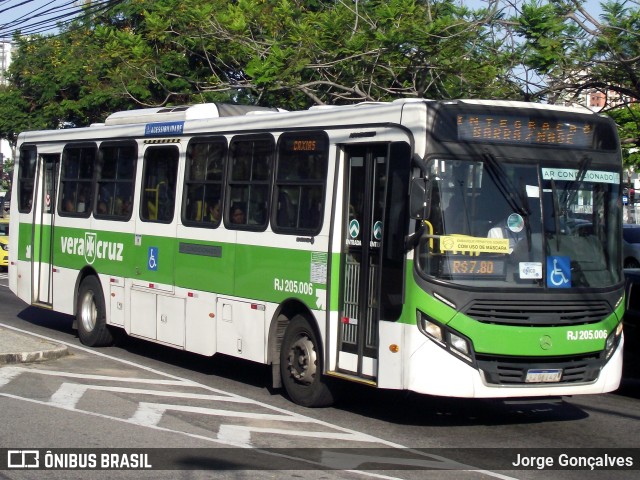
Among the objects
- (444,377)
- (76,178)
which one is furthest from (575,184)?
(76,178)

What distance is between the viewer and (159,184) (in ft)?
44.6

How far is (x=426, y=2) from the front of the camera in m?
16.7

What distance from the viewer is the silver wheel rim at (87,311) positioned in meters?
15.1

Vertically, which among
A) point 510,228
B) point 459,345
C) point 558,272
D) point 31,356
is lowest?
point 31,356

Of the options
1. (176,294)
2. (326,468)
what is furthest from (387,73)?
(326,468)

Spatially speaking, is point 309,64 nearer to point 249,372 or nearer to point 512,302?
point 249,372

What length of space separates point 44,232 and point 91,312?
198 centimetres

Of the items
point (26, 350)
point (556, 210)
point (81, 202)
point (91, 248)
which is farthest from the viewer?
point (81, 202)

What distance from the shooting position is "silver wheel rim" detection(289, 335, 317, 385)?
1073 cm

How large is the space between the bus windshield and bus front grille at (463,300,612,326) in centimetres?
18

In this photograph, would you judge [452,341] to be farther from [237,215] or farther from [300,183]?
[237,215]

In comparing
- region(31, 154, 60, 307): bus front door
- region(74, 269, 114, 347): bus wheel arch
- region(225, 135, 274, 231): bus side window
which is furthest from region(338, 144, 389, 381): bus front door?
region(31, 154, 60, 307): bus front door

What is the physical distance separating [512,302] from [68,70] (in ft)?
90.7

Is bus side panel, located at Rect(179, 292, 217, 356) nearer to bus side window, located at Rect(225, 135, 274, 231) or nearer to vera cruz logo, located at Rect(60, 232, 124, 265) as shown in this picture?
bus side window, located at Rect(225, 135, 274, 231)
